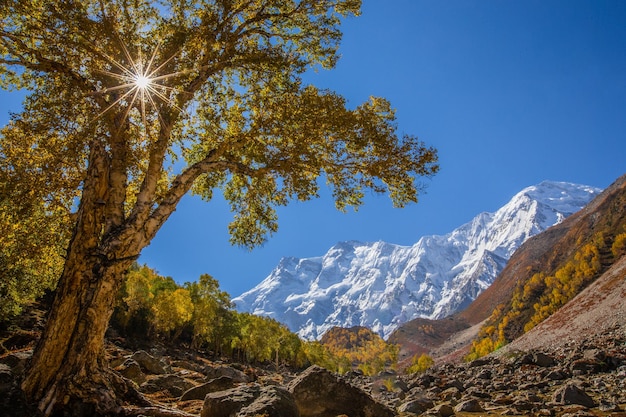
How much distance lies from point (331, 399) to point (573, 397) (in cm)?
965

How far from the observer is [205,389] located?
13.7 metres

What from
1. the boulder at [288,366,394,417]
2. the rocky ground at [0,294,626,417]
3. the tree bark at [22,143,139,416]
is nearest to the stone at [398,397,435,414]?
the rocky ground at [0,294,626,417]

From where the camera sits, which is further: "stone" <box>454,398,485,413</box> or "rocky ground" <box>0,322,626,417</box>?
"stone" <box>454,398,485,413</box>

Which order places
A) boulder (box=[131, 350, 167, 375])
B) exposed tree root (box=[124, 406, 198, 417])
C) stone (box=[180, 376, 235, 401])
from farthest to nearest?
1. boulder (box=[131, 350, 167, 375])
2. stone (box=[180, 376, 235, 401])
3. exposed tree root (box=[124, 406, 198, 417])

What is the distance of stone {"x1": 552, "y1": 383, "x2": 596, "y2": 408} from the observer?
45.0ft

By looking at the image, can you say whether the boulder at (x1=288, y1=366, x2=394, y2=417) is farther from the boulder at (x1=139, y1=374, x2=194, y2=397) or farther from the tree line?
the tree line

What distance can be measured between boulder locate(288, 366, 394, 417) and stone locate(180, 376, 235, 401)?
11.8ft

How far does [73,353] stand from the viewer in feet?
26.9

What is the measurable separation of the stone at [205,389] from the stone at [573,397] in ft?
41.6

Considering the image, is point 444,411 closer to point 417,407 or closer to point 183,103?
point 417,407

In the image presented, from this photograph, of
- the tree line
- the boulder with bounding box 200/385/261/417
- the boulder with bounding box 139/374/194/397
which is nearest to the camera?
the boulder with bounding box 200/385/261/417

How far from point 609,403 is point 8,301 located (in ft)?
103

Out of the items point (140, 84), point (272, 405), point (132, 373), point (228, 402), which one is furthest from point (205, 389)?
point (140, 84)

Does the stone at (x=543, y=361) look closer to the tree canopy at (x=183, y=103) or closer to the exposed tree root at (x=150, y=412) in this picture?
the tree canopy at (x=183, y=103)
